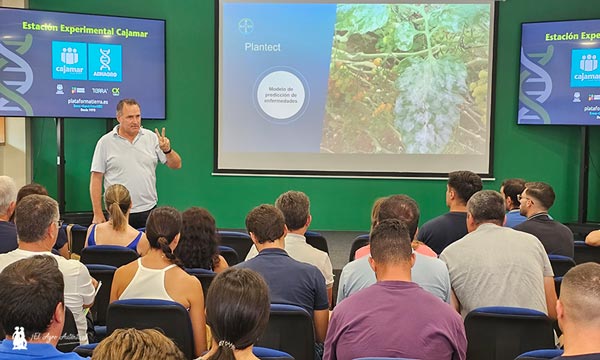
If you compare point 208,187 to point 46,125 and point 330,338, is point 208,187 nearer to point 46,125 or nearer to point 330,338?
point 46,125

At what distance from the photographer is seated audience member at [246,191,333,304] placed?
11.3 feet

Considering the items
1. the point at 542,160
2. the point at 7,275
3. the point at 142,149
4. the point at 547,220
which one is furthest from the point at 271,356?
the point at 542,160

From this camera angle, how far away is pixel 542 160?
761 centimetres

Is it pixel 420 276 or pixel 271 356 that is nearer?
pixel 271 356

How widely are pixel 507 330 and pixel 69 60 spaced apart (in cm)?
583

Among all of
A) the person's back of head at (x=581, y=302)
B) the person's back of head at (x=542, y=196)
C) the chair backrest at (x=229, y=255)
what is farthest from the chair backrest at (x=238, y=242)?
the person's back of head at (x=581, y=302)

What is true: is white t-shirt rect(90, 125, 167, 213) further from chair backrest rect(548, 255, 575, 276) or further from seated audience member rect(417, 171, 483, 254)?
chair backrest rect(548, 255, 575, 276)

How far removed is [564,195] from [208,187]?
14.4ft

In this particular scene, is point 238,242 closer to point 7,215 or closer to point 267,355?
point 7,215

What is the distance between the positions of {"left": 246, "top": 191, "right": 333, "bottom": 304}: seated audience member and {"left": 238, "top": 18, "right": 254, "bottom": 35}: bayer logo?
434 cm

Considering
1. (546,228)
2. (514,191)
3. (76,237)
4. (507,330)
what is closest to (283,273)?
(507,330)

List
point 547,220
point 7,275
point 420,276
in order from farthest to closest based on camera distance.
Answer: point 547,220
point 420,276
point 7,275

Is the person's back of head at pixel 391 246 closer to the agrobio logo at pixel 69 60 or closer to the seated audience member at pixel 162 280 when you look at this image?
the seated audience member at pixel 162 280

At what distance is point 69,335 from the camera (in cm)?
261
